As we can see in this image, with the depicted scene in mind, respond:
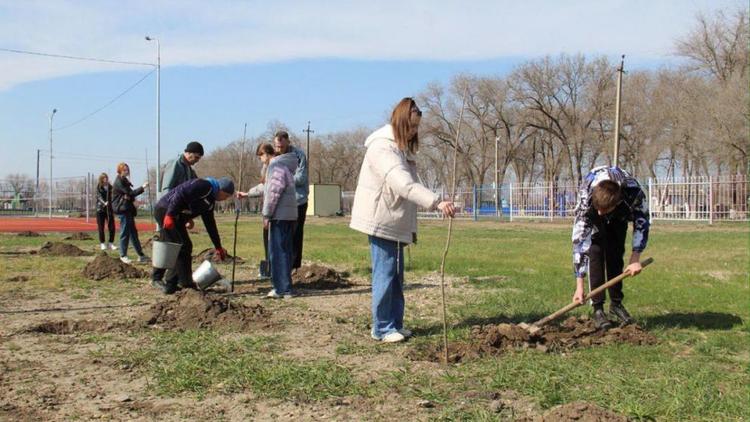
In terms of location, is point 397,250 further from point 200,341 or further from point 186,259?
point 186,259

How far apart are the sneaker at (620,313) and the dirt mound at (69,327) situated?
13.9 feet

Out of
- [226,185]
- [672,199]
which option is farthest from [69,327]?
[672,199]

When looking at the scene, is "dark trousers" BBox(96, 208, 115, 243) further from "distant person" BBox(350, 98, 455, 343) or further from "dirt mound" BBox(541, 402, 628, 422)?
"dirt mound" BBox(541, 402, 628, 422)

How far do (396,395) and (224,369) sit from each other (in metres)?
1.18

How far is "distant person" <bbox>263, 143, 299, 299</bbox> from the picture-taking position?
24.0 ft

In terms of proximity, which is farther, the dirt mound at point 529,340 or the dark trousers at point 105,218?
the dark trousers at point 105,218

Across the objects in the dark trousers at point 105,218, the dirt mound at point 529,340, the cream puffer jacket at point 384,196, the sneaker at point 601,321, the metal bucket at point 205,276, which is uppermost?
the cream puffer jacket at point 384,196

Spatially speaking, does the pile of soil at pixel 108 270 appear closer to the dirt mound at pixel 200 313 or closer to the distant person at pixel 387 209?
the dirt mound at pixel 200 313

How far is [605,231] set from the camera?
5652mm

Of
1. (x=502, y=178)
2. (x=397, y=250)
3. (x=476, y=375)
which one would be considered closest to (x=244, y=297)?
(x=397, y=250)

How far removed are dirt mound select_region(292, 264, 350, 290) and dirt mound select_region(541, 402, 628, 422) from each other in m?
5.31

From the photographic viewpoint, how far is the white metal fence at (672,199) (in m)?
29.3

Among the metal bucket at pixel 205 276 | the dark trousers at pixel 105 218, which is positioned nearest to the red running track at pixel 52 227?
the dark trousers at pixel 105 218

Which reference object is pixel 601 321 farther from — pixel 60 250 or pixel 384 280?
pixel 60 250
